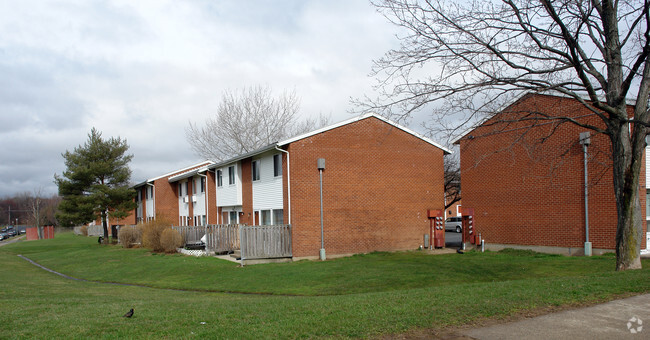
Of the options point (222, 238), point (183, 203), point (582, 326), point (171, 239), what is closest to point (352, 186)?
point (222, 238)

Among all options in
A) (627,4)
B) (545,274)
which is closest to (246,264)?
(545,274)

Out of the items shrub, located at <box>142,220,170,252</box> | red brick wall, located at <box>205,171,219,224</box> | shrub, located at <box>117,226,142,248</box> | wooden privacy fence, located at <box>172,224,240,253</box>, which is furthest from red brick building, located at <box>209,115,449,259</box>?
shrub, located at <box>117,226,142,248</box>

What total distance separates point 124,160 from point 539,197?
1384 inches

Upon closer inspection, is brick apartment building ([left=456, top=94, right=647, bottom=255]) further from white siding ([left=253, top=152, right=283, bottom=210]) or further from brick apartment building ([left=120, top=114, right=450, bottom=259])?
white siding ([left=253, top=152, right=283, bottom=210])

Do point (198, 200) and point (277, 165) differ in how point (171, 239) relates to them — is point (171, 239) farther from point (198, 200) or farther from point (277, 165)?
point (198, 200)

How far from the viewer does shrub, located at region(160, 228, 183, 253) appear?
2750cm

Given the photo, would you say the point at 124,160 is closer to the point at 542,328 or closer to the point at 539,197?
the point at 539,197

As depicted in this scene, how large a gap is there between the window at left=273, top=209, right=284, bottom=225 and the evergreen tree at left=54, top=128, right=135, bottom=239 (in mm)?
22893

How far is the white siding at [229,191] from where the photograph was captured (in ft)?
91.4

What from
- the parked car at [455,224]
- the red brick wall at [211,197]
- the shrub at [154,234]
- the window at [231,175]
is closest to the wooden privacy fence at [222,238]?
the window at [231,175]

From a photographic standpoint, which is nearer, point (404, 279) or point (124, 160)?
point (404, 279)

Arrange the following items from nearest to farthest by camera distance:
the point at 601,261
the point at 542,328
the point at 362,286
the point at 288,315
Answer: the point at 542,328
the point at 288,315
the point at 362,286
the point at 601,261

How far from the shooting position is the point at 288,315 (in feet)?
24.6

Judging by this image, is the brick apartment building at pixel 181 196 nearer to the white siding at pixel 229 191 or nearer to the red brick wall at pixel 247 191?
the white siding at pixel 229 191
